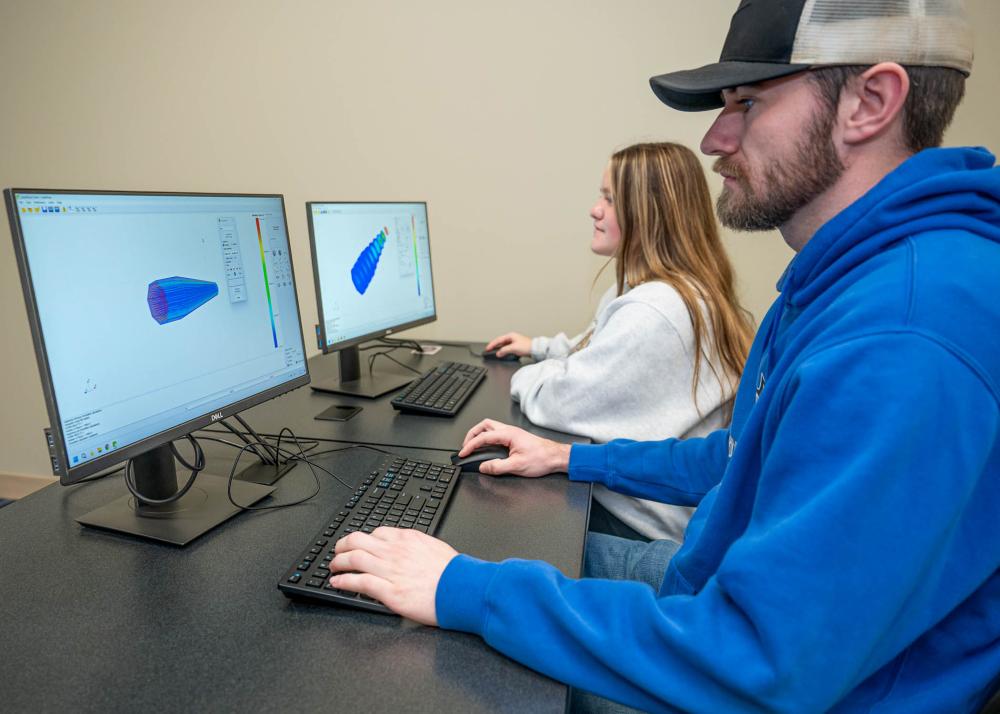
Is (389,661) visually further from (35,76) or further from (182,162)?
(35,76)

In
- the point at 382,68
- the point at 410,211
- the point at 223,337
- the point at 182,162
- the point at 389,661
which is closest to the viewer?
the point at 389,661

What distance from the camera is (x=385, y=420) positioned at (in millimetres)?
1343

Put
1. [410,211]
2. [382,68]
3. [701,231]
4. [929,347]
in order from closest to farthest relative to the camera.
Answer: [929,347]
[701,231]
[410,211]
[382,68]

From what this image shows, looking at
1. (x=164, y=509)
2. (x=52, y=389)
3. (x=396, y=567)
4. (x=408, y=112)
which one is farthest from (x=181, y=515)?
(x=408, y=112)

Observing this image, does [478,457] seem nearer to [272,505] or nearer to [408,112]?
[272,505]

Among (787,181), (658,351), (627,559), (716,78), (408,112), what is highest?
(408,112)

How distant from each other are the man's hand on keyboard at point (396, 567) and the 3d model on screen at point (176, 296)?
15.8 inches

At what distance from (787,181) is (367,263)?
1080mm

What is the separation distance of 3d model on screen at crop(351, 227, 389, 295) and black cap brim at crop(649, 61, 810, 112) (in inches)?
34.8

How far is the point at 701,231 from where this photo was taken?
1506 millimetres

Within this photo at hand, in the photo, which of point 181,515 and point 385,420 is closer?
point 181,515

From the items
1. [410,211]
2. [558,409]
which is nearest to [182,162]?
[410,211]

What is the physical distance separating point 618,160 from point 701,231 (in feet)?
0.91

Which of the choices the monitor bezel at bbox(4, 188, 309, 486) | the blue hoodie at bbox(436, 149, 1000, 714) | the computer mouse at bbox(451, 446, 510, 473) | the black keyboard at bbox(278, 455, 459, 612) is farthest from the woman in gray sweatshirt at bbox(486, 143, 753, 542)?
the monitor bezel at bbox(4, 188, 309, 486)
